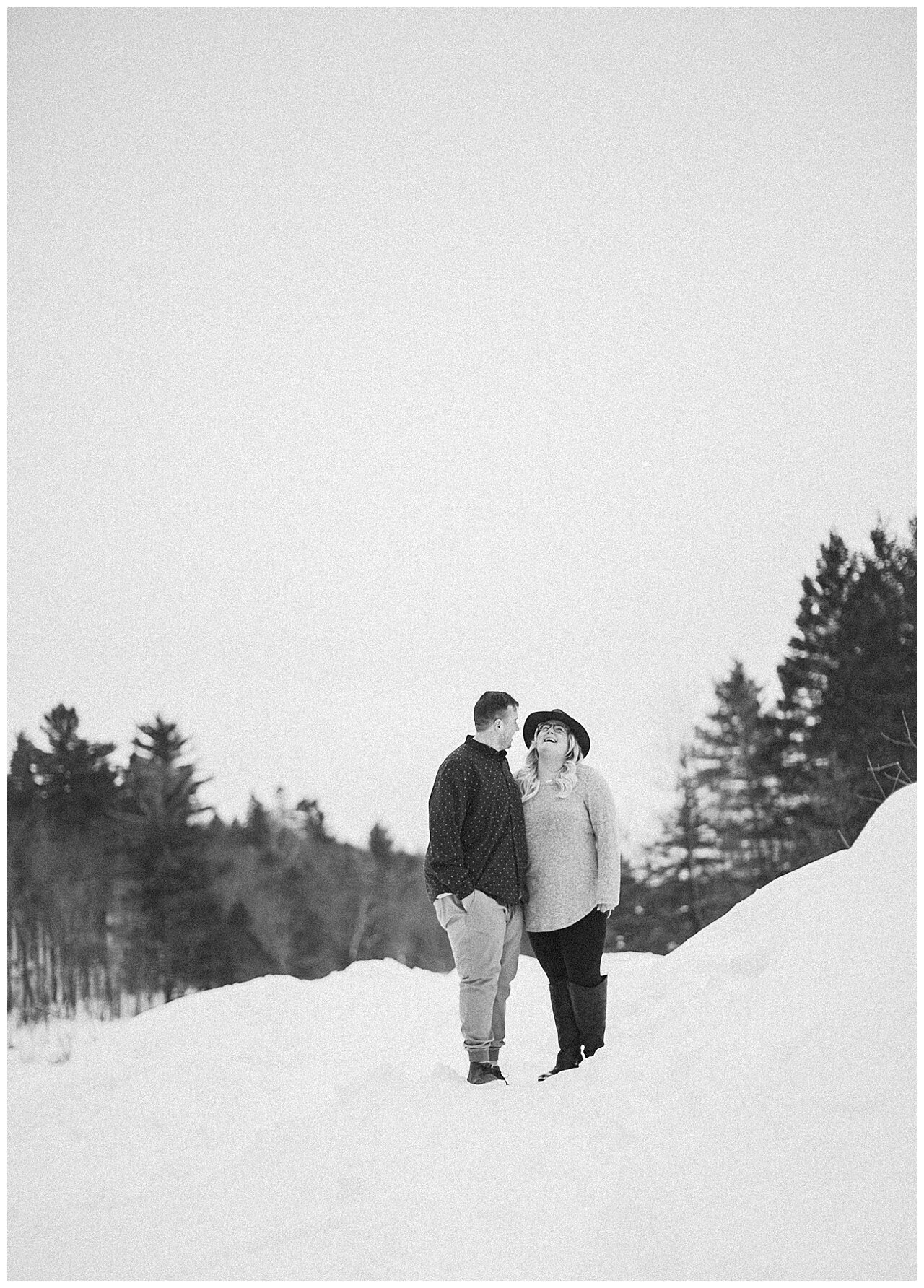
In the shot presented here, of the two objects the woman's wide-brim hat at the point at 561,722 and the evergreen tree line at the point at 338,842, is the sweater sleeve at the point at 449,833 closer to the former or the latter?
the woman's wide-brim hat at the point at 561,722

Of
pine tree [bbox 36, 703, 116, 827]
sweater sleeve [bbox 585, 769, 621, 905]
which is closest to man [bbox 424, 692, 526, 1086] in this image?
sweater sleeve [bbox 585, 769, 621, 905]

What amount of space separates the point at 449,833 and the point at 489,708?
0.63m

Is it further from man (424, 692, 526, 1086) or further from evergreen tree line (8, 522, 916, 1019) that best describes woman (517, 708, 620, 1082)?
evergreen tree line (8, 522, 916, 1019)

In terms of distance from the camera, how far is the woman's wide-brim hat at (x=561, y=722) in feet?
14.5

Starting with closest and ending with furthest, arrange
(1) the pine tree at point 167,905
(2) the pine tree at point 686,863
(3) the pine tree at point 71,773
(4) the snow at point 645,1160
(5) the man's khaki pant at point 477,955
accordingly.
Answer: (4) the snow at point 645,1160
(5) the man's khaki pant at point 477,955
(2) the pine tree at point 686,863
(1) the pine tree at point 167,905
(3) the pine tree at point 71,773

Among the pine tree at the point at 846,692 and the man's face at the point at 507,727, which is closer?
the man's face at the point at 507,727

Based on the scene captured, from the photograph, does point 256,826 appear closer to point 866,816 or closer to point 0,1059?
point 866,816

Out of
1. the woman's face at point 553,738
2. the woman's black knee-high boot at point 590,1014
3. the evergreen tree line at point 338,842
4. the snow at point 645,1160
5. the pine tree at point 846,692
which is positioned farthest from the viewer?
the evergreen tree line at point 338,842

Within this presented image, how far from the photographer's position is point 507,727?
430 centimetres

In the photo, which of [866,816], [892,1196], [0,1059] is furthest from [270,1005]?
[866,816]

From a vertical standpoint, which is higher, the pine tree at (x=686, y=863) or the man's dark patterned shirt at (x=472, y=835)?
the man's dark patterned shirt at (x=472, y=835)

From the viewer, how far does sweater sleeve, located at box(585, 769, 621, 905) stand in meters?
4.17

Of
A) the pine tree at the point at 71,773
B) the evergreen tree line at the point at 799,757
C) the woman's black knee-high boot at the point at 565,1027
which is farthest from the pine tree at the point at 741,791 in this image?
the pine tree at the point at 71,773

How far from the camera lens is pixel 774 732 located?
2217 cm
